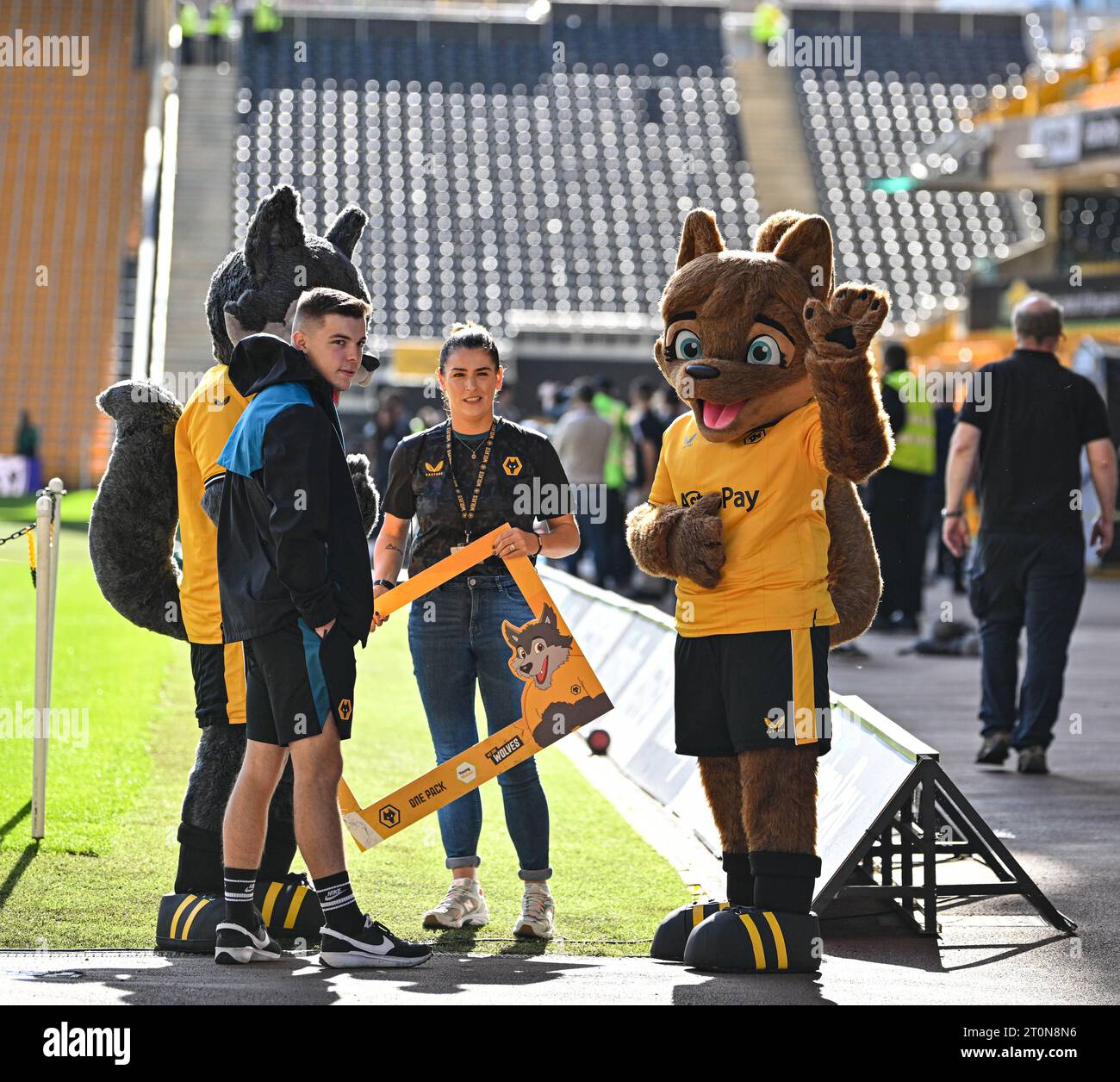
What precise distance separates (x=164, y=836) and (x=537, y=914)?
73.0 inches

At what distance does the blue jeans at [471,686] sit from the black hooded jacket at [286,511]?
76 centimetres

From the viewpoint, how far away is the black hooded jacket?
184 inches

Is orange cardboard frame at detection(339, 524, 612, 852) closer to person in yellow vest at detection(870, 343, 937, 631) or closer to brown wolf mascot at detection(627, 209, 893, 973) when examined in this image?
brown wolf mascot at detection(627, 209, 893, 973)

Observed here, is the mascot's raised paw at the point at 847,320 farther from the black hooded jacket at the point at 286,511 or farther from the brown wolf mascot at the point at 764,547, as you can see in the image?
the black hooded jacket at the point at 286,511

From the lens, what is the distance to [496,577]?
5637 millimetres

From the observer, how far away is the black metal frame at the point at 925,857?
211 inches

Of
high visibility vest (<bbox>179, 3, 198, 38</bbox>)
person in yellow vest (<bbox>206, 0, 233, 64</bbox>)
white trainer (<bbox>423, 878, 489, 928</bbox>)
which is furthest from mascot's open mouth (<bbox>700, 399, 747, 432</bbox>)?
high visibility vest (<bbox>179, 3, 198, 38</bbox>)

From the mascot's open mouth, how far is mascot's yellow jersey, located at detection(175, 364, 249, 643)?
129 cm

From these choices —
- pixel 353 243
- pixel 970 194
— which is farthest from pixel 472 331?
pixel 970 194

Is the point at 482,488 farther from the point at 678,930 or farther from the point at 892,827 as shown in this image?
the point at 892,827

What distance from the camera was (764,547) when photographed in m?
5.01
